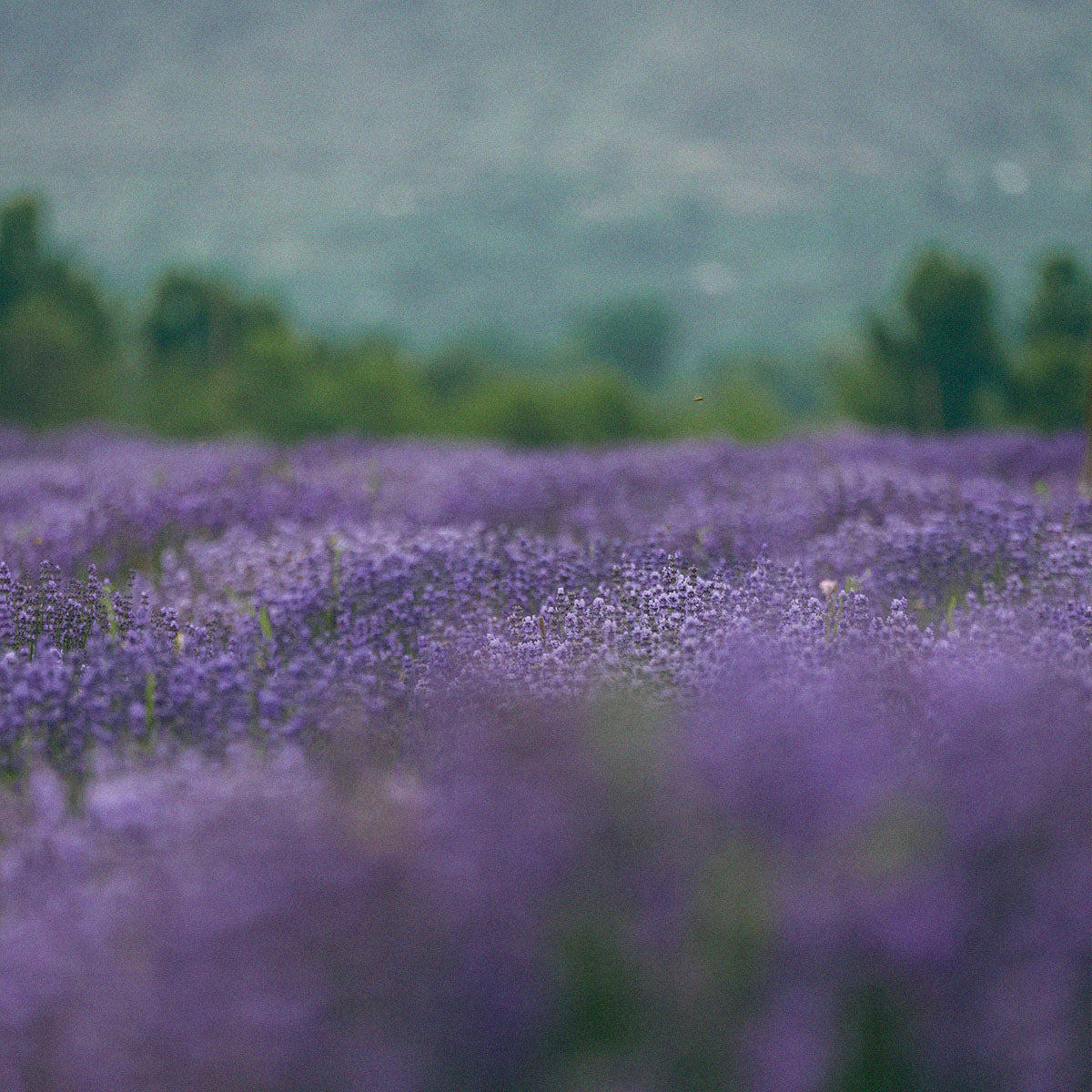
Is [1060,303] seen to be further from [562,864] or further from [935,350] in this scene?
[562,864]

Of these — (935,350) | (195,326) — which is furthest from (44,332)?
(935,350)

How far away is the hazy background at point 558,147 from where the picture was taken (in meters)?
80.8

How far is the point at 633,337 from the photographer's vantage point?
6341 centimetres

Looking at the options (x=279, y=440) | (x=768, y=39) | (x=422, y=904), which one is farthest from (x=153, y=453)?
(x=768, y=39)

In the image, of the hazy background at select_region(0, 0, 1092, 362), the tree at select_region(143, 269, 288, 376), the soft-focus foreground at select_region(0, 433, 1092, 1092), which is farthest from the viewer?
the hazy background at select_region(0, 0, 1092, 362)

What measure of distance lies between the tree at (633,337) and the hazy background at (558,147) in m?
9.48

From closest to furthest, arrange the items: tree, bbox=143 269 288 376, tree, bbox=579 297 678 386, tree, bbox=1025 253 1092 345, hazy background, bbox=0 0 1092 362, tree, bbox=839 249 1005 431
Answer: tree, bbox=1025 253 1092 345
tree, bbox=839 249 1005 431
tree, bbox=143 269 288 376
tree, bbox=579 297 678 386
hazy background, bbox=0 0 1092 362

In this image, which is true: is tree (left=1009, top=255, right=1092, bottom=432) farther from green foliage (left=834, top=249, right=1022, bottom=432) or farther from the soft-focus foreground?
the soft-focus foreground

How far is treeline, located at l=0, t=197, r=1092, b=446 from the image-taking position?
15.4m

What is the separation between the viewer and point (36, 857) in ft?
7.65

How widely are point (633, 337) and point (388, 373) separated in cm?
4828

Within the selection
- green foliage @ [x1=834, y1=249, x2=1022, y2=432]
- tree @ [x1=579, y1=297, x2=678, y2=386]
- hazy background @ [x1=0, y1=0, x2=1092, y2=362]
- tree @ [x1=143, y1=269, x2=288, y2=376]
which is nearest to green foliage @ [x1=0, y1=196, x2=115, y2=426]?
tree @ [x1=143, y1=269, x2=288, y2=376]

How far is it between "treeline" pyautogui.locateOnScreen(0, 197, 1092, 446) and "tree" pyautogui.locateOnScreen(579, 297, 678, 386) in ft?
137

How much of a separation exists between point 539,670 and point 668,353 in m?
64.3
